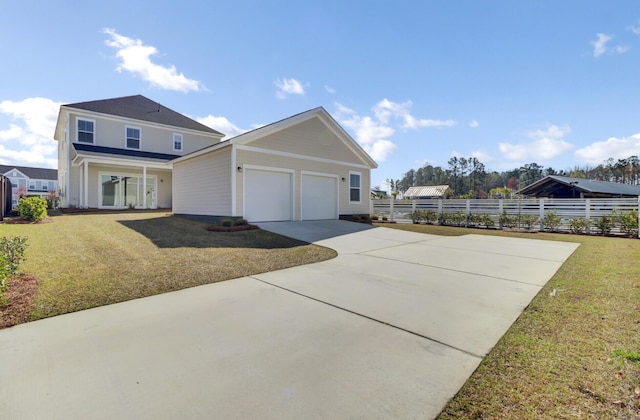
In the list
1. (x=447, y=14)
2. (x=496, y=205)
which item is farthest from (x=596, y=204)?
(x=447, y=14)

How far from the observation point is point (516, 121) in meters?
18.7

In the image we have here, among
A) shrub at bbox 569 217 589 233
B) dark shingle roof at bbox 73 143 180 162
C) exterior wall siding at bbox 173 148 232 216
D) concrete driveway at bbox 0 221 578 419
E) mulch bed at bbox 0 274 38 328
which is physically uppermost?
dark shingle roof at bbox 73 143 180 162

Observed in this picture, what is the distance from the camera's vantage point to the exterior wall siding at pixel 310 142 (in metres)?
12.7

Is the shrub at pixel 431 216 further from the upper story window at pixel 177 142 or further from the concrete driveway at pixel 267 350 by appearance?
the upper story window at pixel 177 142

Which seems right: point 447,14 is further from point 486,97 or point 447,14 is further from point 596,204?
point 596,204

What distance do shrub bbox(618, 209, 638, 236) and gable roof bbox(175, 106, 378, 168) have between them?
11.3 m

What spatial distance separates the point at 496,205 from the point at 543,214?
2229 mm

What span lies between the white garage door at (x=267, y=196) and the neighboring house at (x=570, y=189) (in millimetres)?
24126

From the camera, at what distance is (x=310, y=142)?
46.5ft

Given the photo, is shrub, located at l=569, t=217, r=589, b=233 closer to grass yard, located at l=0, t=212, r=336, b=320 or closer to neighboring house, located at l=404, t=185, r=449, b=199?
grass yard, located at l=0, t=212, r=336, b=320

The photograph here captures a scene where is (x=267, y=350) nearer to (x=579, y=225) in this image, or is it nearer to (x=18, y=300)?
(x=18, y=300)

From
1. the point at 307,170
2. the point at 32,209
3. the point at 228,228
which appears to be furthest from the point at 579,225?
the point at 32,209

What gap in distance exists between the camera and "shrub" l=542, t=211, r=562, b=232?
14.5 metres

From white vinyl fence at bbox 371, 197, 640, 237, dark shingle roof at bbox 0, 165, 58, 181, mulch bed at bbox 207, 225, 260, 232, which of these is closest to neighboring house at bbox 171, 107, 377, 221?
mulch bed at bbox 207, 225, 260, 232
